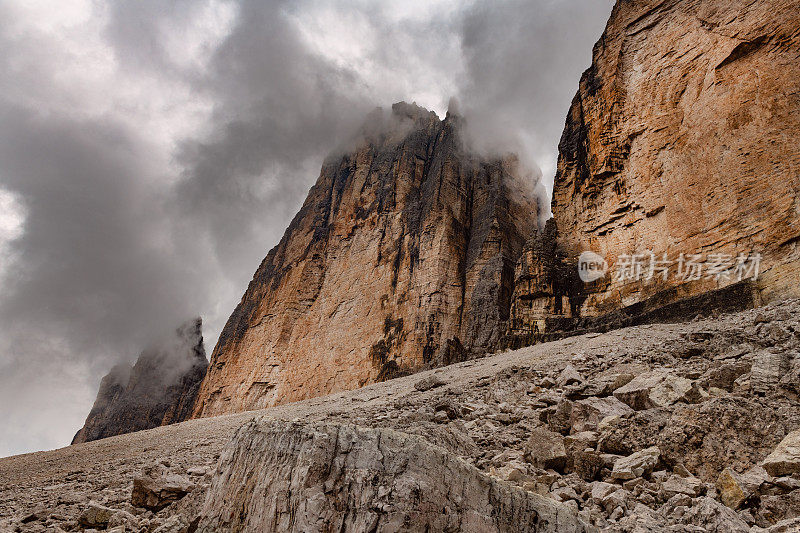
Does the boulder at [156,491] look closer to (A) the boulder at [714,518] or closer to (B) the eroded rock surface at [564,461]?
(B) the eroded rock surface at [564,461]

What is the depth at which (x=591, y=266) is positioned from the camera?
83.5 feet

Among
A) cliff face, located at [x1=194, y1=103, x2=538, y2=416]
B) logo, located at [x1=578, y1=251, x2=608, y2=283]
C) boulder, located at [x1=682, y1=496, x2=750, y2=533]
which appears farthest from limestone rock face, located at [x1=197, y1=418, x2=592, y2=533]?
cliff face, located at [x1=194, y1=103, x2=538, y2=416]

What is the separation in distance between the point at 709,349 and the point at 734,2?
807 inches

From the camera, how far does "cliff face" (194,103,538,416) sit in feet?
117

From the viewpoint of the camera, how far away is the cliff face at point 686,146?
58.5 feet

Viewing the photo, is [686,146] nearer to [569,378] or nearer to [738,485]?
[569,378]

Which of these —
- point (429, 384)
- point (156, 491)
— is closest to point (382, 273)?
point (429, 384)

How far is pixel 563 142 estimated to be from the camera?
3112cm

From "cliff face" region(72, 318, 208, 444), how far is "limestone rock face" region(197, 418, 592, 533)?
56069 millimetres

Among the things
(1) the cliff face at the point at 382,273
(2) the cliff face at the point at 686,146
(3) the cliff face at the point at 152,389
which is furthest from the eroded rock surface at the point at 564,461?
(3) the cliff face at the point at 152,389

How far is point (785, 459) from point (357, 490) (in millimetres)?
4527

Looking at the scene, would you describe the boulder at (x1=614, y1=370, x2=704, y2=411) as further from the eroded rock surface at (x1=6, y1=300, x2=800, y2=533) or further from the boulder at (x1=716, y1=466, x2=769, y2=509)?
the boulder at (x1=716, y1=466, x2=769, y2=509)

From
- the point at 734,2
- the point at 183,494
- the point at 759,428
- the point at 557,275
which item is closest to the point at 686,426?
the point at 759,428

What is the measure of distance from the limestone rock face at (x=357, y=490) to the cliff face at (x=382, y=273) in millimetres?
24713
